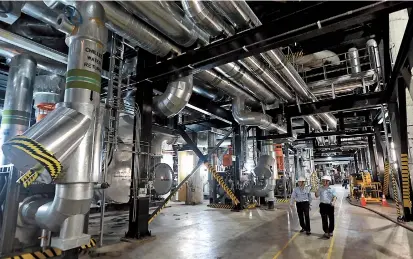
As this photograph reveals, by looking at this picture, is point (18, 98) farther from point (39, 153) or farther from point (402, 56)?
point (402, 56)

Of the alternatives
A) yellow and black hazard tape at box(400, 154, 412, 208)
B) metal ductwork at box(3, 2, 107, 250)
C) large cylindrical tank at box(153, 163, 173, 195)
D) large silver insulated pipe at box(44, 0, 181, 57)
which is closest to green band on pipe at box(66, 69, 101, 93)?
metal ductwork at box(3, 2, 107, 250)

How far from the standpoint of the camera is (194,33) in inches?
181

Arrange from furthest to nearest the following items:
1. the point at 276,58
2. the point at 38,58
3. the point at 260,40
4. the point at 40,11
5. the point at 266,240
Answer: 1. the point at 276,58
2. the point at 38,58
3. the point at 266,240
4. the point at 260,40
5. the point at 40,11

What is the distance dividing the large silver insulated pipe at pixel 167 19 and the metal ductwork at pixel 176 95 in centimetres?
106

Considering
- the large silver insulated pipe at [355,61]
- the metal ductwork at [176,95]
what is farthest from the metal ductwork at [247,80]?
the large silver insulated pipe at [355,61]

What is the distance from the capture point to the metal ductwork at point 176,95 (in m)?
5.67

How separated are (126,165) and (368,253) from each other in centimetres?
560

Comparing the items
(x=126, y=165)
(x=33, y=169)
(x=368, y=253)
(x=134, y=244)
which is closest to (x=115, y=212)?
(x=126, y=165)

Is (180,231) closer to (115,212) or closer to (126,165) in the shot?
(126,165)

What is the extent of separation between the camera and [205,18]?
13.0 feet

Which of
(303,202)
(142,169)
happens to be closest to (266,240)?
(303,202)

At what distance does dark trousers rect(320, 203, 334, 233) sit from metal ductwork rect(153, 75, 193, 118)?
4.25 meters

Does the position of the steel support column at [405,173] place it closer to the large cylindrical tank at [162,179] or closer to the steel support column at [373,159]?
the large cylindrical tank at [162,179]

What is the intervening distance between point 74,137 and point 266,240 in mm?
4447
